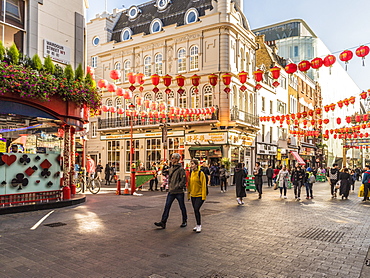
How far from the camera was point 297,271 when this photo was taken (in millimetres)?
5074

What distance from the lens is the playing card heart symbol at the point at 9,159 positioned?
1040 centimetres

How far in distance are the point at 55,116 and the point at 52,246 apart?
Result: 253 inches

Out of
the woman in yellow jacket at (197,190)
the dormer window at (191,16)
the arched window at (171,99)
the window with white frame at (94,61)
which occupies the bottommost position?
the woman in yellow jacket at (197,190)

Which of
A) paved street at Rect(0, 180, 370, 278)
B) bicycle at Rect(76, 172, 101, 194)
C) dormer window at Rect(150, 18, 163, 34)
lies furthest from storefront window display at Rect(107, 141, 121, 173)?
paved street at Rect(0, 180, 370, 278)

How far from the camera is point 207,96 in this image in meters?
27.9

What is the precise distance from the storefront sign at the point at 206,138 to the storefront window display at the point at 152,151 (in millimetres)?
3410

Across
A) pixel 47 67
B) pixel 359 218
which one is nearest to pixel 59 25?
pixel 47 67

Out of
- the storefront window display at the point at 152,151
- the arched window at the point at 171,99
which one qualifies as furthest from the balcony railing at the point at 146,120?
the storefront window display at the point at 152,151

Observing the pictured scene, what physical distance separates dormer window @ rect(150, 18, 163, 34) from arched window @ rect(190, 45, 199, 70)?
4570 millimetres

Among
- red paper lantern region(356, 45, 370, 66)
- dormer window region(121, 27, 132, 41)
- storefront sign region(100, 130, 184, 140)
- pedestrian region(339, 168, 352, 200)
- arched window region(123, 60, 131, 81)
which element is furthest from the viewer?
dormer window region(121, 27, 132, 41)

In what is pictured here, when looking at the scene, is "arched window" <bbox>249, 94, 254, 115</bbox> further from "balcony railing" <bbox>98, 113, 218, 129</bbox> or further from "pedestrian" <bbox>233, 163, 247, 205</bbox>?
"pedestrian" <bbox>233, 163, 247, 205</bbox>

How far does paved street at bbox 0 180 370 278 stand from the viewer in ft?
16.6

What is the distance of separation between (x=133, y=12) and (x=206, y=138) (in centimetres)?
1686

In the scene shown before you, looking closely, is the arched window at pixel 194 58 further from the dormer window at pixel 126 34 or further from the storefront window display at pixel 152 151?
the dormer window at pixel 126 34
